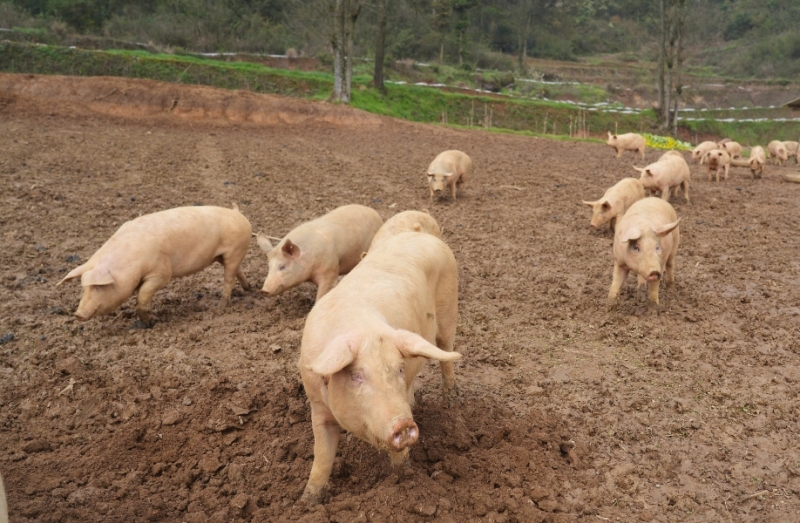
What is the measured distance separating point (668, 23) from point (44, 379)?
37078mm

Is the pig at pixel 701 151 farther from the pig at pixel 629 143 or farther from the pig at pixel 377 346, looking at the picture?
the pig at pixel 377 346

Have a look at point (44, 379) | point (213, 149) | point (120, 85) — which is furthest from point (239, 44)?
point (44, 379)

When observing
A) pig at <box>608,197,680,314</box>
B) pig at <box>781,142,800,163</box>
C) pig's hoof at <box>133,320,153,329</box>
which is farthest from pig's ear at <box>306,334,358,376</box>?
pig at <box>781,142,800,163</box>

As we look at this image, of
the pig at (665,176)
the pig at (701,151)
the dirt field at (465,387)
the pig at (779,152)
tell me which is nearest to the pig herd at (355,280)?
the dirt field at (465,387)

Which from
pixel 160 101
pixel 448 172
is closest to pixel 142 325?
pixel 448 172

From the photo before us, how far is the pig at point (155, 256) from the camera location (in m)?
6.38

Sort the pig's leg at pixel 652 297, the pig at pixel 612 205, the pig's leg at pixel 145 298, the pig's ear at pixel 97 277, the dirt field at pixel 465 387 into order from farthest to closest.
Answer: the pig at pixel 612 205, the pig's leg at pixel 652 297, the pig's leg at pixel 145 298, the pig's ear at pixel 97 277, the dirt field at pixel 465 387

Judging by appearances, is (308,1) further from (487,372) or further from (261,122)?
(487,372)

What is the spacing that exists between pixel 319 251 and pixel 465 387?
2.48m

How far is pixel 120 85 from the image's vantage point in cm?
2344

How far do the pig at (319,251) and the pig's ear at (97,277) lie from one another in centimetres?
150

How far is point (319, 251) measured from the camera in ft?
22.6

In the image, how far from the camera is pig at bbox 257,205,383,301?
22.1ft

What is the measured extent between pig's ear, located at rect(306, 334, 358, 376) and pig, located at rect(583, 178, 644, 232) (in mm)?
7570
